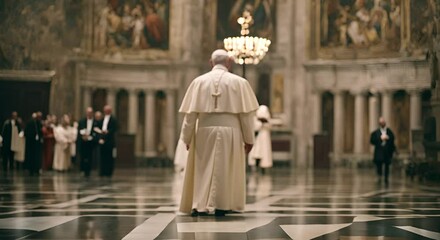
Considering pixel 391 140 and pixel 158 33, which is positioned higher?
pixel 158 33

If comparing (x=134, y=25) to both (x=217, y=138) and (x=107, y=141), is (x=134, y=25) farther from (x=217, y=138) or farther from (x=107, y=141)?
(x=217, y=138)

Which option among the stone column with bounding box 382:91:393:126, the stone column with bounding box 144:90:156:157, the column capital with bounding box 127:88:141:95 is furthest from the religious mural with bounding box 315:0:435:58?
the column capital with bounding box 127:88:141:95

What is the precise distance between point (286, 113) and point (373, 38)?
15.4 ft

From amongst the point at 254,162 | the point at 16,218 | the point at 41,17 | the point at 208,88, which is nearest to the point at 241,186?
the point at 208,88

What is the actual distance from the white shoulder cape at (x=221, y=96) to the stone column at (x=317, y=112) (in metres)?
23.5

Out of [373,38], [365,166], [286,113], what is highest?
[373,38]

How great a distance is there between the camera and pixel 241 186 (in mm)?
9281

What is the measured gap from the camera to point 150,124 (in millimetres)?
32844

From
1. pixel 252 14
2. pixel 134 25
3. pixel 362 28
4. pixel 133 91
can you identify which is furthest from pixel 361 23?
pixel 133 91

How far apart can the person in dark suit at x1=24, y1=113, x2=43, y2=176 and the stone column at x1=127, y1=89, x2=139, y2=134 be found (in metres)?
11.1

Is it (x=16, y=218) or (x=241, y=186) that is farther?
(x=241, y=186)

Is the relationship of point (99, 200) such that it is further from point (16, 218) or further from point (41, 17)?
point (41, 17)

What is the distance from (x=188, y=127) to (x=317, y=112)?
23.9 m

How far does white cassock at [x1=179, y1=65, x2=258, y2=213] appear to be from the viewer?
9.10 m
